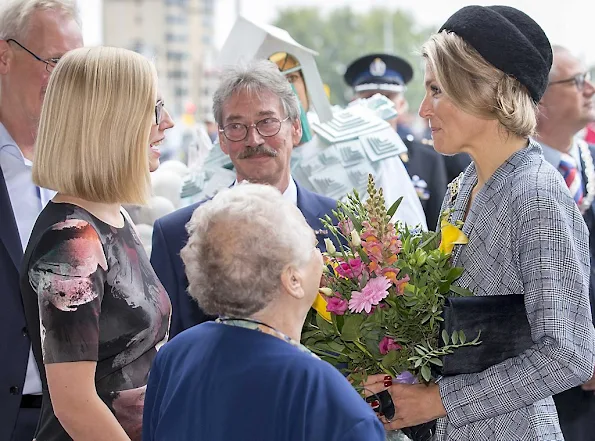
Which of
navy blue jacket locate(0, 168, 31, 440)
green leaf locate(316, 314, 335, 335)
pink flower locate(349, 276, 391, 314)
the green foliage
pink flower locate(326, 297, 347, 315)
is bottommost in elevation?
the green foliage

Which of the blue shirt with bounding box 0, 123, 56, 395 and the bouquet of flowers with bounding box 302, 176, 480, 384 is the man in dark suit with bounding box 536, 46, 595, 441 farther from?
the blue shirt with bounding box 0, 123, 56, 395

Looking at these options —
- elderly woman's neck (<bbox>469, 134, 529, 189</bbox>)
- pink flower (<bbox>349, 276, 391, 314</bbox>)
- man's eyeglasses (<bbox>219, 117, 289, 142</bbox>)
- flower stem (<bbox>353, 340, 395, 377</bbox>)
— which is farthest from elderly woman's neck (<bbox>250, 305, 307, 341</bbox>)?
man's eyeglasses (<bbox>219, 117, 289, 142</bbox>)

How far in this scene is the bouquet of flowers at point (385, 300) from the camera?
2324 millimetres

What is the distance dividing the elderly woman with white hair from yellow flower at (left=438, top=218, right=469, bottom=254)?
51 centimetres

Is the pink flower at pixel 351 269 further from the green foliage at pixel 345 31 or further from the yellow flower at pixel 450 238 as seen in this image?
the green foliage at pixel 345 31

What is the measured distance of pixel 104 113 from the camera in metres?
2.41

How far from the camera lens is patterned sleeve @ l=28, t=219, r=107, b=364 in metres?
2.23

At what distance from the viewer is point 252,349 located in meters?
1.93

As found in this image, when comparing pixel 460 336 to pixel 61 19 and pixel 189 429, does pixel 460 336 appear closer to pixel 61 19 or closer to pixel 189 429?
pixel 189 429

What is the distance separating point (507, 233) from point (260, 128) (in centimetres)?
148

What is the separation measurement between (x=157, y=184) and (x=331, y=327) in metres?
3.47

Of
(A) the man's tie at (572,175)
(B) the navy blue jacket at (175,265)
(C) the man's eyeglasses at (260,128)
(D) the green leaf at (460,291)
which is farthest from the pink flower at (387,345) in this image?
(A) the man's tie at (572,175)

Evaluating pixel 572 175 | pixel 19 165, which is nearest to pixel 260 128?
pixel 19 165

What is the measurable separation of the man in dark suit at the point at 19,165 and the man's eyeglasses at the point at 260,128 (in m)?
0.75
